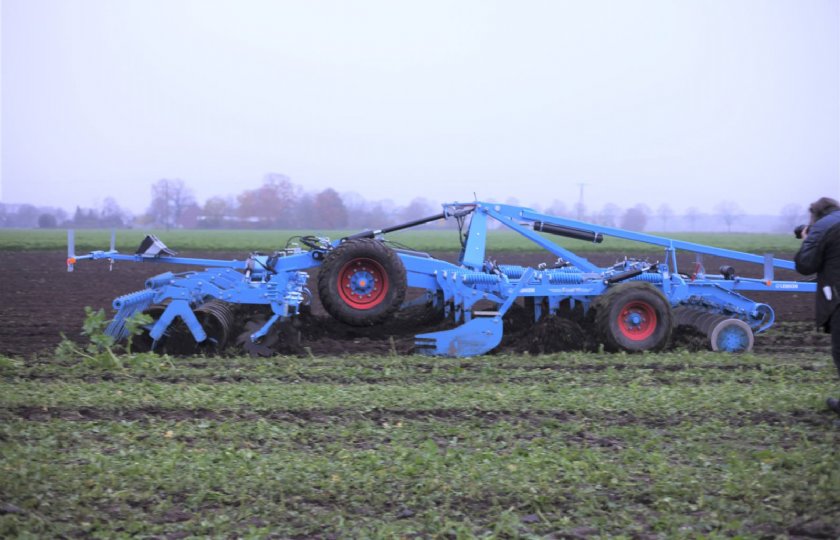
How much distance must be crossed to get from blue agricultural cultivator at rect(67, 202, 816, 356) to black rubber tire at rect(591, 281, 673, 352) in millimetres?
14

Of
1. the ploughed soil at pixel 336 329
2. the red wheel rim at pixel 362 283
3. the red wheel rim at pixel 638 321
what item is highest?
the red wheel rim at pixel 362 283

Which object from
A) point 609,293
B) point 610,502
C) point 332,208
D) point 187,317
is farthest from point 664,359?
point 332,208

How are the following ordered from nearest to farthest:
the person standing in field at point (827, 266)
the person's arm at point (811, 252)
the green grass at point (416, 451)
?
the green grass at point (416, 451)
the person standing in field at point (827, 266)
the person's arm at point (811, 252)

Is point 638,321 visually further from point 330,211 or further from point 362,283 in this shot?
point 330,211

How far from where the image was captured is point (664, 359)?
9.40 metres

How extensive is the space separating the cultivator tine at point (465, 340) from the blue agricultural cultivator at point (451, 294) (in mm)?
12

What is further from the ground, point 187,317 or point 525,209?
point 525,209

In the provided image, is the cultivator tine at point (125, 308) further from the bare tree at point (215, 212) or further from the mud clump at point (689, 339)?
the bare tree at point (215, 212)

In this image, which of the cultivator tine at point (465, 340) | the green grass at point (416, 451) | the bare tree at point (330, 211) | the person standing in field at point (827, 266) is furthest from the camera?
the bare tree at point (330, 211)

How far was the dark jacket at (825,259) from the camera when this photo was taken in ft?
21.9

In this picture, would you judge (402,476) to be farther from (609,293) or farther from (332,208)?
(332,208)

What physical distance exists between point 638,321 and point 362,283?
3.36 m

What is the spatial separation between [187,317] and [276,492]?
4975 millimetres

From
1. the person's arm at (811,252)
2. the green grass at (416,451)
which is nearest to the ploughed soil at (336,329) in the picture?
the green grass at (416,451)
